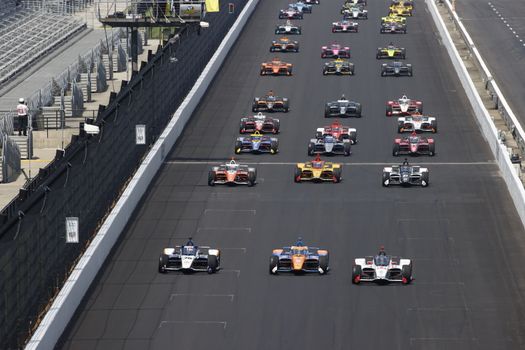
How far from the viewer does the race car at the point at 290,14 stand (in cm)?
11947

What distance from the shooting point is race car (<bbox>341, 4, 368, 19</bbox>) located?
12111 cm

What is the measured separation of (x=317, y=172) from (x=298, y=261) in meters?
13.5

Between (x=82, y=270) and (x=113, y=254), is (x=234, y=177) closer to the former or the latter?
(x=113, y=254)

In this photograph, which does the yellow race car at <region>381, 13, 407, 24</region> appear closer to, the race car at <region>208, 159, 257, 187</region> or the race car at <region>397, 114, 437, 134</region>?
the race car at <region>397, 114, 437, 134</region>

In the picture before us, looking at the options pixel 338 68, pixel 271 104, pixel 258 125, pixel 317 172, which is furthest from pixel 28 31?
pixel 317 172

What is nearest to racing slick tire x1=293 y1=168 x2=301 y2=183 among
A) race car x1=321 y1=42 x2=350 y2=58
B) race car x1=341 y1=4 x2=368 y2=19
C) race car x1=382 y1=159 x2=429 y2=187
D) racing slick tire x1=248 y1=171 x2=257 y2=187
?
racing slick tire x1=248 y1=171 x2=257 y2=187

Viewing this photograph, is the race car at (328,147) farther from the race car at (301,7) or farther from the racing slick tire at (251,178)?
the race car at (301,7)

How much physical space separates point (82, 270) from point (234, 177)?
1600cm

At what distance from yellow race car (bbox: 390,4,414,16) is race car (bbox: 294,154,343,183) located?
5508cm

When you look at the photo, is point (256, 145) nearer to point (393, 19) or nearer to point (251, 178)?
point (251, 178)

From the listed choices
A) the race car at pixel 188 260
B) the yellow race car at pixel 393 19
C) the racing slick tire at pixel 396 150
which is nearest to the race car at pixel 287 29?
the yellow race car at pixel 393 19

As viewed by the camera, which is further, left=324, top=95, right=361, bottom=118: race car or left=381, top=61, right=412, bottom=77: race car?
left=381, top=61, right=412, bottom=77: race car

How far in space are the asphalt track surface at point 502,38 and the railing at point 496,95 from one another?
2.73 ft

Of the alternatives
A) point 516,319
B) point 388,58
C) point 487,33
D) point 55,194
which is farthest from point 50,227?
point 487,33
